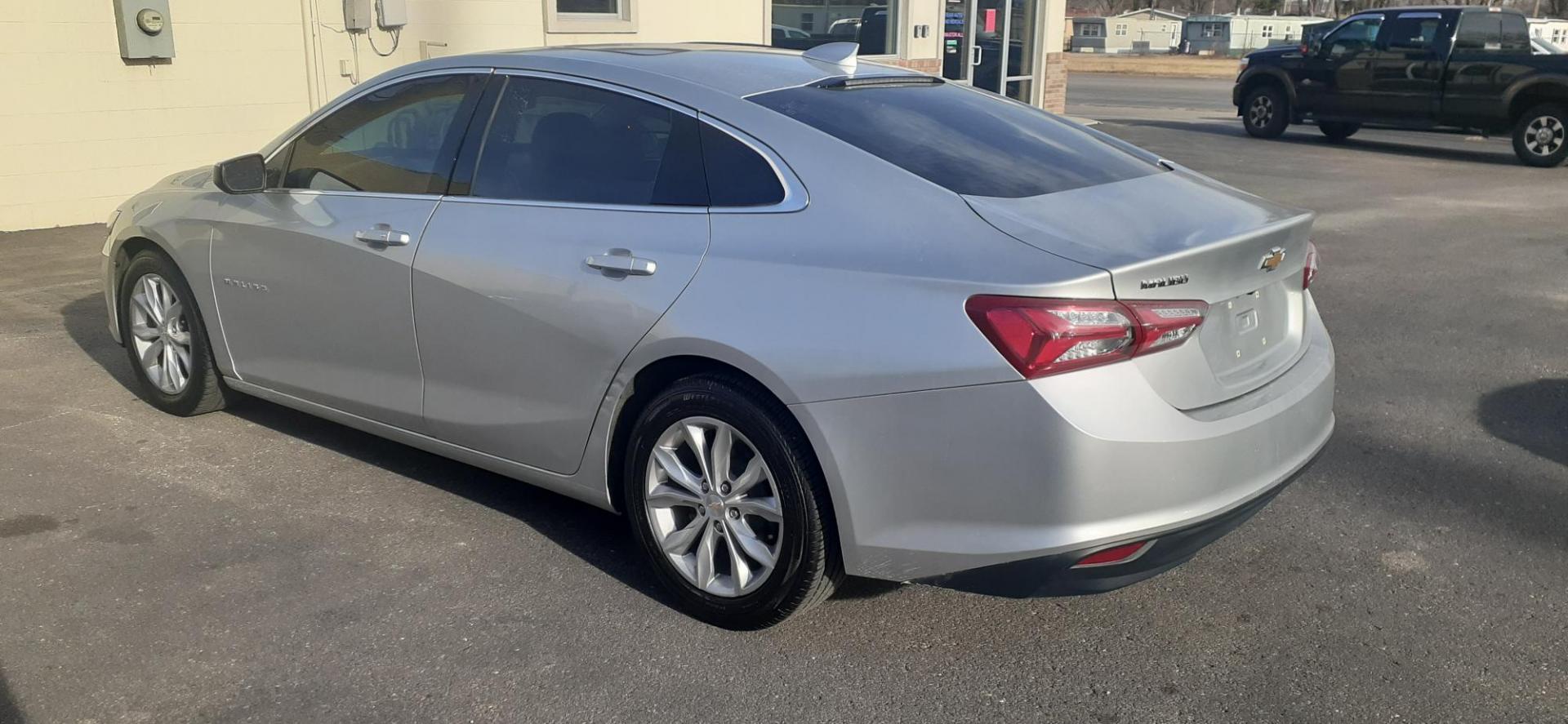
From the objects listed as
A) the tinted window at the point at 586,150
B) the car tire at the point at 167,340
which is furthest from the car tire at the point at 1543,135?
the car tire at the point at 167,340

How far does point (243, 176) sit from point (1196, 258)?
3480mm

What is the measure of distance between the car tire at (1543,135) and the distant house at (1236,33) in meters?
38.1

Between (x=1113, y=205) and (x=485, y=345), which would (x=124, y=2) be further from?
(x=1113, y=205)

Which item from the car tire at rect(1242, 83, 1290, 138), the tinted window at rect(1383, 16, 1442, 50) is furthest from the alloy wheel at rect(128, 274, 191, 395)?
the car tire at rect(1242, 83, 1290, 138)

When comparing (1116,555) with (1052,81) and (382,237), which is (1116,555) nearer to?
(382,237)

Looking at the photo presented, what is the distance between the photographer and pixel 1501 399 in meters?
5.93

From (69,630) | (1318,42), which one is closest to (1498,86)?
(1318,42)

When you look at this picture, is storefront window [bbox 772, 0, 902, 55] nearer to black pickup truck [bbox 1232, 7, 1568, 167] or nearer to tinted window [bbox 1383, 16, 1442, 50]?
black pickup truck [bbox 1232, 7, 1568, 167]

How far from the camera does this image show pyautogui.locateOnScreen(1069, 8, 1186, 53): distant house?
57.8 meters

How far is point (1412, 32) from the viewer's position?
1652 cm

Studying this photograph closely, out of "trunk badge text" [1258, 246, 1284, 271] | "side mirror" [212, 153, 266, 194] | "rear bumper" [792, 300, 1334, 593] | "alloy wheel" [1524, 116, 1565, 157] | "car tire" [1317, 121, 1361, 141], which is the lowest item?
"car tire" [1317, 121, 1361, 141]

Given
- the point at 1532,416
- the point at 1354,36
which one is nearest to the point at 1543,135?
the point at 1354,36

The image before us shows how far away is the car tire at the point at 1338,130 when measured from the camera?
59.9 ft

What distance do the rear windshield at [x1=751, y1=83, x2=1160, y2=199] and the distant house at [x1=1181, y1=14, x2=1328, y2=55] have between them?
168 feet
